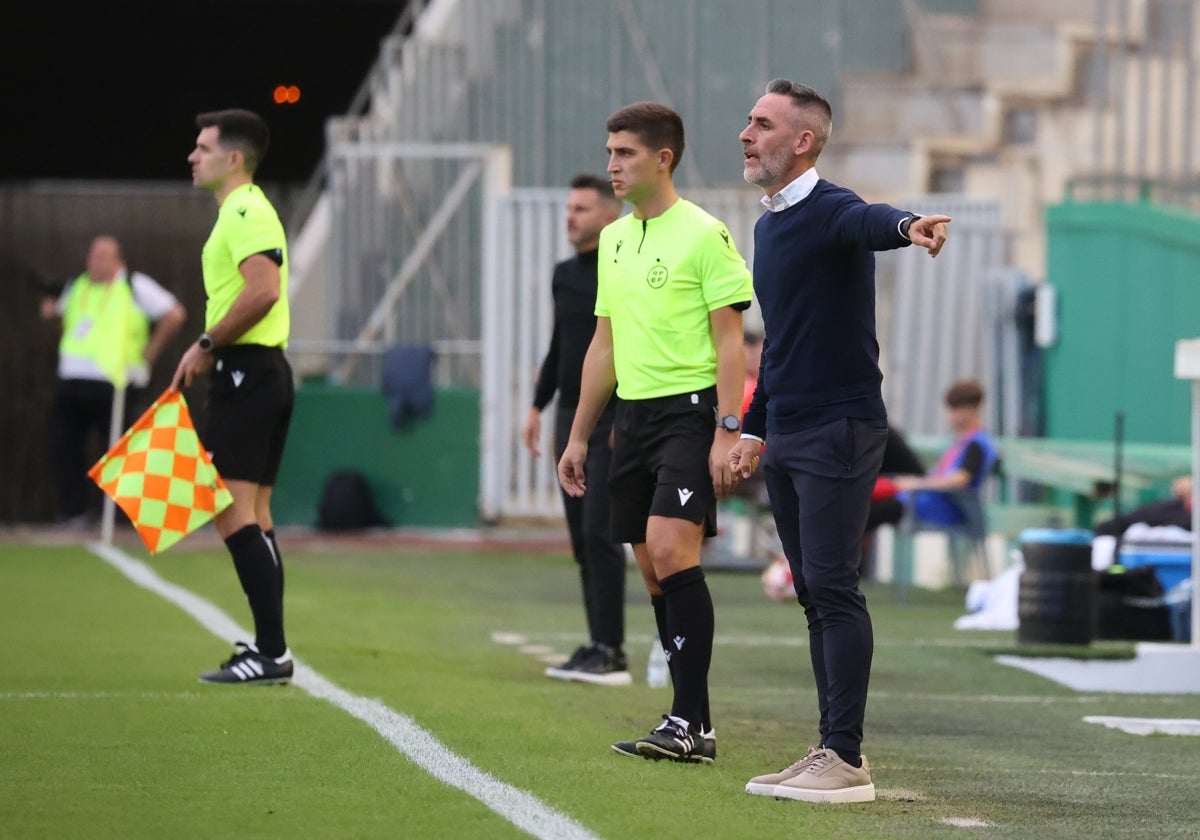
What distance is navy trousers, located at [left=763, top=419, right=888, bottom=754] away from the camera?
6121mm

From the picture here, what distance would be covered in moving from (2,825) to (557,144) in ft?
48.7

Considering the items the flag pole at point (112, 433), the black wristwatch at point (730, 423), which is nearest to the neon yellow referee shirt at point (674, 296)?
the black wristwatch at point (730, 423)

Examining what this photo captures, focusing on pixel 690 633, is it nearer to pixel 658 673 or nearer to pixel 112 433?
pixel 658 673

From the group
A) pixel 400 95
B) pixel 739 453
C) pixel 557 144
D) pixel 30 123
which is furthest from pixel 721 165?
pixel 739 453

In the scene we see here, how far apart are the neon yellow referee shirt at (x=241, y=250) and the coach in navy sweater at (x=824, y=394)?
259cm

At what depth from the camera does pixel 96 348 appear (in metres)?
16.6

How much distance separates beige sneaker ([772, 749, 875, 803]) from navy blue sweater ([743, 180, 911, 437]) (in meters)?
0.94

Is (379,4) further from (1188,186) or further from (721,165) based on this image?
(1188,186)

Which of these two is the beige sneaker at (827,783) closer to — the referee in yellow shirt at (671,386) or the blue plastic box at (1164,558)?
the referee in yellow shirt at (671,386)

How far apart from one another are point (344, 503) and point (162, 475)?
8.82m

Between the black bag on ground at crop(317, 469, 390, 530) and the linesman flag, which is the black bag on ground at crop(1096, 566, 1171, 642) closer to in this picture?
the linesman flag

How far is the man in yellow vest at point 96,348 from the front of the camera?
16.6 m

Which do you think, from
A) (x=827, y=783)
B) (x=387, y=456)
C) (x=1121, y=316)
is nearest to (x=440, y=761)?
(x=827, y=783)

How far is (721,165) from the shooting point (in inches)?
798
